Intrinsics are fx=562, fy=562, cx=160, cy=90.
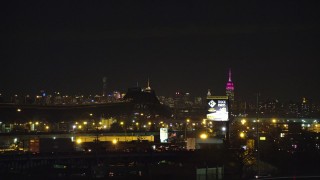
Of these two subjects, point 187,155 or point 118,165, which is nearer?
point 118,165

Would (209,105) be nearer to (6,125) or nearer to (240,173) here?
(240,173)

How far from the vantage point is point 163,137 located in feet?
299

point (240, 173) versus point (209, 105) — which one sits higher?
point (209, 105)

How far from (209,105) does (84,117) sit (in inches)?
2673

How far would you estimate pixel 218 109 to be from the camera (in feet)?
254

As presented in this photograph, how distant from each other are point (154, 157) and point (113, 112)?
87607 millimetres

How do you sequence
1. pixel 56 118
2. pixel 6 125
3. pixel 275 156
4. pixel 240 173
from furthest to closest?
1. pixel 56 118
2. pixel 6 125
3. pixel 275 156
4. pixel 240 173

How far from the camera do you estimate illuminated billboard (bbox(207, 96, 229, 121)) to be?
77000mm

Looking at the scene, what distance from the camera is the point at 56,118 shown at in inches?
5468

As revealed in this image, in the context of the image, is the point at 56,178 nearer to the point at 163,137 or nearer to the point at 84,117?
the point at 163,137

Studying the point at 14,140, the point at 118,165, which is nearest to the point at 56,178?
the point at 118,165

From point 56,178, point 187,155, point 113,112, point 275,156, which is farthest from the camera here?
point 113,112

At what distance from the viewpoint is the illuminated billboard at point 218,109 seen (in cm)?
7700

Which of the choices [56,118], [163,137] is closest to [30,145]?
[163,137]
